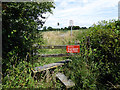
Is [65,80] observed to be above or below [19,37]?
below

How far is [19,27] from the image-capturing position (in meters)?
4.89

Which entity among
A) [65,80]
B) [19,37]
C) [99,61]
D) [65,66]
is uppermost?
[19,37]

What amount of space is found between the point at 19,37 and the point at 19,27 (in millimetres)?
372

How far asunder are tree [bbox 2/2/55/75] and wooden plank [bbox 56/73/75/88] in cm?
155

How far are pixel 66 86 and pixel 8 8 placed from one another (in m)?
3.21

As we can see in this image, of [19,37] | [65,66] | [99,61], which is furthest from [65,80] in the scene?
[19,37]

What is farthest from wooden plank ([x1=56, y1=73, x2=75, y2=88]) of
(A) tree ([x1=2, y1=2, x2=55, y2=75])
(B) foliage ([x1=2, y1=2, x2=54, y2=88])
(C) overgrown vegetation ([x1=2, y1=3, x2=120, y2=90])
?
(A) tree ([x1=2, y1=2, x2=55, y2=75])

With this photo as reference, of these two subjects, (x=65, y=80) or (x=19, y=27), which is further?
(x=19, y=27)

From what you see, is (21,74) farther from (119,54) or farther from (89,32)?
(119,54)

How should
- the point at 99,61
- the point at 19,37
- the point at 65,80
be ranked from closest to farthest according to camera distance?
the point at 65,80 < the point at 99,61 < the point at 19,37

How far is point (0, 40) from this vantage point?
16.2ft

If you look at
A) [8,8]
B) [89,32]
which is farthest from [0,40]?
[89,32]

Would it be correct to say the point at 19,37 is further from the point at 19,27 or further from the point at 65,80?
the point at 65,80

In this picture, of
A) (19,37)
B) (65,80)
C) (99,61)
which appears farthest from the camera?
(19,37)
